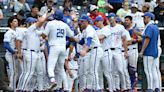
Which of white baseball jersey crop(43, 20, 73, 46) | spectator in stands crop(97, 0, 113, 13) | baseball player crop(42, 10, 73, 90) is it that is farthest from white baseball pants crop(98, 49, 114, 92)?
spectator in stands crop(97, 0, 113, 13)

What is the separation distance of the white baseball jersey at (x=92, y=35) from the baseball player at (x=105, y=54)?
0.44 meters

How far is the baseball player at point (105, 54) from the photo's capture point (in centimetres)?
1495

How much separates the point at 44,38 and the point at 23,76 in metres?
0.99

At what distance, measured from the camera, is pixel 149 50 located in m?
15.1

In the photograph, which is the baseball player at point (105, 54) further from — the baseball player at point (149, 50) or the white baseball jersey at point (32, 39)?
the white baseball jersey at point (32, 39)

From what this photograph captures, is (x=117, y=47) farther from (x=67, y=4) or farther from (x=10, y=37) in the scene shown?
(x=67, y=4)

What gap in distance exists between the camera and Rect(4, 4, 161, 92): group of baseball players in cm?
1403

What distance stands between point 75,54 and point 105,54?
2.43ft

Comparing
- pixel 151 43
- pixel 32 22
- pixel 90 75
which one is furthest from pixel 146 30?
pixel 32 22

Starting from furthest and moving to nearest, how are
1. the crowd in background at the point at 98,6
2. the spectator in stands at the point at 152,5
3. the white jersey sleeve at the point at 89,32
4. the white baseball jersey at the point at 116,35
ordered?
the spectator in stands at the point at 152,5 → the crowd in background at the point at 98,6 → the white baseball jersey at the point at 116,35 → the white jersey sleeve at the point at 89,32

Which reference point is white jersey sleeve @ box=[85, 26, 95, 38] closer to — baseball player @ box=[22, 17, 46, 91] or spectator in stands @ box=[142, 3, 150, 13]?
baseball player @ box=[22, 17, 46, 91]

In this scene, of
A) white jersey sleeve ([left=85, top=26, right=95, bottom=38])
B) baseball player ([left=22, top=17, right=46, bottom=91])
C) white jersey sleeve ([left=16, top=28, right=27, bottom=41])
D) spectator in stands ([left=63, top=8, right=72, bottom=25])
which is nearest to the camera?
baseball player ([left=22, top=17, right=46, bottom=91])

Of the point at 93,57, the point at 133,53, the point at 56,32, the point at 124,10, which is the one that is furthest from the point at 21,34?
the point at 124,10

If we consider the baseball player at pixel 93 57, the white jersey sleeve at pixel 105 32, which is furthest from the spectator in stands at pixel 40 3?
the baseball player at pixel 93 57
